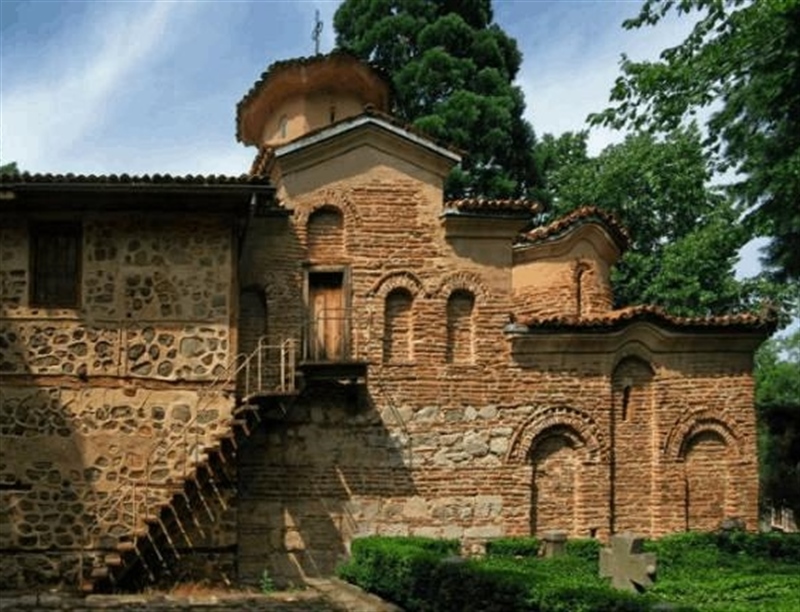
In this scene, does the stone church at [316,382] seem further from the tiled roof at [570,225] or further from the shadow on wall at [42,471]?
the tiled roof at [570,225]

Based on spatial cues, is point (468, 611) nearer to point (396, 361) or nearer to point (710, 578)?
point (710, 578)

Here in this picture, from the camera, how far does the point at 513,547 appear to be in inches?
715

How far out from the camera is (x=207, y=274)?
17234mm

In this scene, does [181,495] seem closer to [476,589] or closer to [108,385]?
[108,385]

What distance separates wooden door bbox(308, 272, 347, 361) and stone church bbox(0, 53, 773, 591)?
0.04 meters

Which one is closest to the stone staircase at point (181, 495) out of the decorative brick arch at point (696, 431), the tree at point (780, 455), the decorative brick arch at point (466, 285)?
the decorative brick arch at point (466, 285)

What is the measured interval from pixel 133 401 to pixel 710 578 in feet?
28.5

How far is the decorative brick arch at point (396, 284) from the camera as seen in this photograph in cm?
1900

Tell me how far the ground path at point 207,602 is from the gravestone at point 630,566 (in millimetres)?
2868

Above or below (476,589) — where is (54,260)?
above

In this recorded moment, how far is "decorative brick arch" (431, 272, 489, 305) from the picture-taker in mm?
19233

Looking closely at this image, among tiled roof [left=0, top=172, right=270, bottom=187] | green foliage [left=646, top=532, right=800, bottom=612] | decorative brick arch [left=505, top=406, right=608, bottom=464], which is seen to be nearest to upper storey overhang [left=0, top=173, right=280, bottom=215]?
tiled roof [left=0, top=172, right=270, bottom=187]

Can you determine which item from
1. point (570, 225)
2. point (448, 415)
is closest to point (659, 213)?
point (570, 225)

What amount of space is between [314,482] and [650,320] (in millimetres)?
6383
